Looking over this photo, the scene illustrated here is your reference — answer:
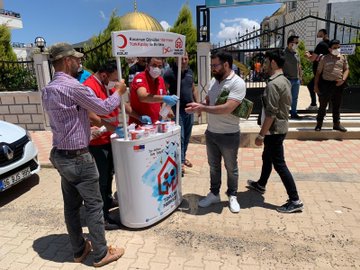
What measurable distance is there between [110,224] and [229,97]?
1.89 m

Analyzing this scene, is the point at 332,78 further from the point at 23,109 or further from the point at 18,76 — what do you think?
the point at 18,76

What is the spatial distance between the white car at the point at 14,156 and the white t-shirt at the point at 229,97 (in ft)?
8.81

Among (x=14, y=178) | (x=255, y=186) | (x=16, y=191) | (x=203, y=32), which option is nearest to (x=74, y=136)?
(x=14, y=178)

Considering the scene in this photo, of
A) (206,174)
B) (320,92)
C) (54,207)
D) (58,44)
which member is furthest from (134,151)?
(320,92)

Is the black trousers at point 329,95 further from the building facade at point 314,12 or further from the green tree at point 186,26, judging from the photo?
the building facade at point 314,12

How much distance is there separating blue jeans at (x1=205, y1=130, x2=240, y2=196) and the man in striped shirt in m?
1.34

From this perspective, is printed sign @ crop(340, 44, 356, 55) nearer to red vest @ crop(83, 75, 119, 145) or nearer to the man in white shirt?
the man in white shirt

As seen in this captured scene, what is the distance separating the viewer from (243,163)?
5.45 metres

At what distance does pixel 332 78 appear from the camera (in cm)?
614

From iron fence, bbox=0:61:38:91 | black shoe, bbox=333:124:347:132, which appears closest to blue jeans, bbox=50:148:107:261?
black shoe, bbox=333:124:347:132

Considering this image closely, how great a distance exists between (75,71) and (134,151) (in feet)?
3.06

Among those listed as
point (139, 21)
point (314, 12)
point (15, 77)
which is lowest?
point (15, 77)

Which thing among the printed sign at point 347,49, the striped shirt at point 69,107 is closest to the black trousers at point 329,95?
the printed sign at point 347,49

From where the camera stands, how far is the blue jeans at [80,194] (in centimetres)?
255
